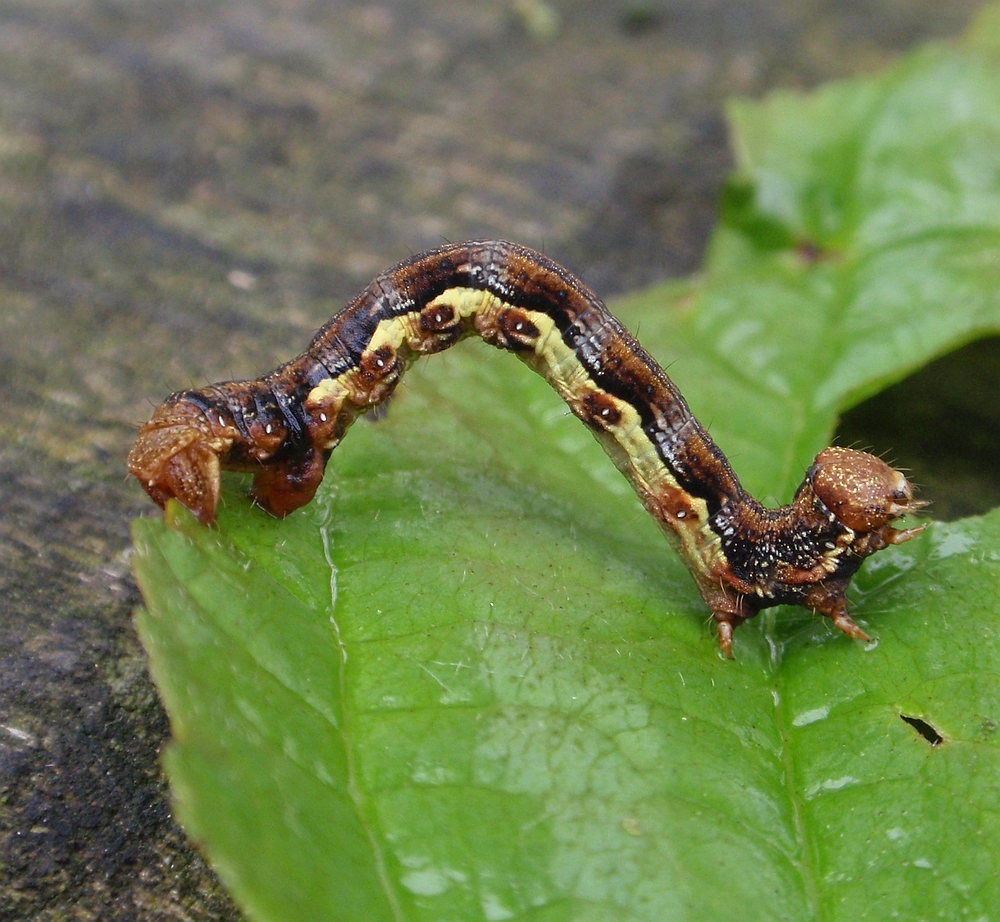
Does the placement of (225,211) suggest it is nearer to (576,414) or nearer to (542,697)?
(576,414)

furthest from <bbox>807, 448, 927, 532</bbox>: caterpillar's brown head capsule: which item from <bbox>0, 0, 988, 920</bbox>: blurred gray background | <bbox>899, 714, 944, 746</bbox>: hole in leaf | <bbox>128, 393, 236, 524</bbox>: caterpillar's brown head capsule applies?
<bbox>128, 393, 236, 524</bbox>: caterpillar's brown head capsule

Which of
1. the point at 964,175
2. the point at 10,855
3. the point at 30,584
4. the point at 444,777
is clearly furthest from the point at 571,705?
the point at 964,175

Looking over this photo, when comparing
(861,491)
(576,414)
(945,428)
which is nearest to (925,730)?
(861,491)

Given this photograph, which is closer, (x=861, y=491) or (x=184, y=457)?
(x=184, y=457)

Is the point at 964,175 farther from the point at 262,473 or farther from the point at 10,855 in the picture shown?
the point at 10,855

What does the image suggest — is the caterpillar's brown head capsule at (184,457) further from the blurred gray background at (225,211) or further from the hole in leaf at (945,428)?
the hole in leaf at (945,428)

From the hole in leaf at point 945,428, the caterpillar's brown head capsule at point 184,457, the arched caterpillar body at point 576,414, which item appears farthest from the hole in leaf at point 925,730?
the caterpillar's brown head capsule at point 184,457

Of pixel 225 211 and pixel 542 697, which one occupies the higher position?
pixel 225 211

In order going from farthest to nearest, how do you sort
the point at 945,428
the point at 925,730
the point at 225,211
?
the point at 225,211 → the point at 945,428 → the point at 925,730
